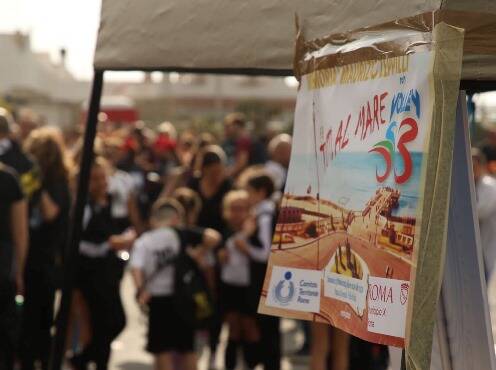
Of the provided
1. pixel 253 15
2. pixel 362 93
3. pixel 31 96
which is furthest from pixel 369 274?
pixel 31 96

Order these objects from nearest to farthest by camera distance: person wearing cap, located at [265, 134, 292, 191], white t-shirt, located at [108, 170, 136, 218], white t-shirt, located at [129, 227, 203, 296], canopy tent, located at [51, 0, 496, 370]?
1. canopy tent, located at [51, 0, 496, 370]
2. white t-shirt, located at [129, 227, 203, 296]
3. white t-shirt, located at [108, 170, 136, 218]
4. person wearing cap, located at [265, 134, 292, 191]

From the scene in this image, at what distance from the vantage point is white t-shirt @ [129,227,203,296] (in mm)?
7492

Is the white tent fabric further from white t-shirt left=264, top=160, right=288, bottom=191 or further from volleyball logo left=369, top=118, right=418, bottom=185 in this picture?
white t-shirt left=264, top=160, right=288, bottom=191

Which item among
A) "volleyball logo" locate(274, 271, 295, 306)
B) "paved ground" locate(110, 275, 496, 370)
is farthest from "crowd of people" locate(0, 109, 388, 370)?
"volleyball logo" locate(274, 271, 295, 306)

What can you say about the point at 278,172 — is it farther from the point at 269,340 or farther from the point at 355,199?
the point at 355,199

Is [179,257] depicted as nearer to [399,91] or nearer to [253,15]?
[253,15]

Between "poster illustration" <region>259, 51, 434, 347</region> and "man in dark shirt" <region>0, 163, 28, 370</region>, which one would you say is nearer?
"poster illustration" <region>259, 51, 434, 347</region>

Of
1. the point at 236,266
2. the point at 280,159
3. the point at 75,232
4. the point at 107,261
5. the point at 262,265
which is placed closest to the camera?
the point at 75,232

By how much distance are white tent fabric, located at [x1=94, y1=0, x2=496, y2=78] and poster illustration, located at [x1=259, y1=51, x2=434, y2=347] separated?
156 millimetres

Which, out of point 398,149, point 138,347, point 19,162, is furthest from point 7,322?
point 398,149

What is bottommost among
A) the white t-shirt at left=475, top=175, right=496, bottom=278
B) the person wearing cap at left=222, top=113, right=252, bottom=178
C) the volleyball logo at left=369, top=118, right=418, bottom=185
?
the volleyball logo at left=369, top=118, right=418, bottom=185

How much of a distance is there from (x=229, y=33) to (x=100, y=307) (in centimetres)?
404

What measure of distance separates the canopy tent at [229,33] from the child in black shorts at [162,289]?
2185 mm

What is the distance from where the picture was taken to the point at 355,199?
3.44 metres
